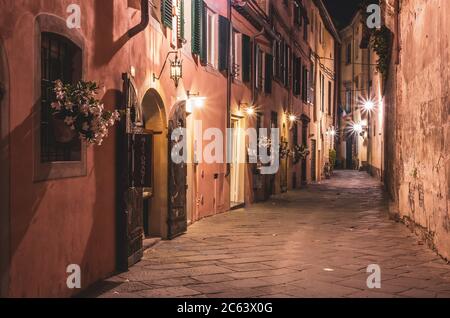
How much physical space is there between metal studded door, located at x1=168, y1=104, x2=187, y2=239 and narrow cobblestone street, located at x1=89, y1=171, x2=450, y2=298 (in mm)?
274

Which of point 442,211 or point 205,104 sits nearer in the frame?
point 442,211

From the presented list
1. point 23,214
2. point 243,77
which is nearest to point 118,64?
point 23,214

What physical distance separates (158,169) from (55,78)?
14.0 feet

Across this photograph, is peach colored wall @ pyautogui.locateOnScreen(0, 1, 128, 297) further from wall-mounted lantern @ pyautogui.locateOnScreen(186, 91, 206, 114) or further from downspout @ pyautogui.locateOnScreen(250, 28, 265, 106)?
downspout @ pyautogui.locateOnScreen(250, 28, 265, 106)

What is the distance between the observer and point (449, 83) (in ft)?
25.8

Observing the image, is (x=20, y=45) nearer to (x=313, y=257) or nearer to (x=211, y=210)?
(x=313, y=257)

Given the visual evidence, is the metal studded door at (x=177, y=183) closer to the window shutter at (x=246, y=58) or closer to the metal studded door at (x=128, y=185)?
the metal studded door at (x=128, y=185)

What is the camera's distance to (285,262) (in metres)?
8.16

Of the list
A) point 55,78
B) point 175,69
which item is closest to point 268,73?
point 175,69

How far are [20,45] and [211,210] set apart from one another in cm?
922

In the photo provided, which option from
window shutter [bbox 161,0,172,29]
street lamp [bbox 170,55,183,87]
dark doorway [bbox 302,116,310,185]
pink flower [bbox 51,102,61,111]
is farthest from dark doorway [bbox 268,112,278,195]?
pink flower [bbox 51,102,61,111]

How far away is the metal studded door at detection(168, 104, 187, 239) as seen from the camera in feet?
33.5

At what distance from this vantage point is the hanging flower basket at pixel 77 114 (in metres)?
5.49

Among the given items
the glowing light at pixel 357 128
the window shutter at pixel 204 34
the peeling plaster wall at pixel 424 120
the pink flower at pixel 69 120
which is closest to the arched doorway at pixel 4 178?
the pink flower at pixel 69 120
